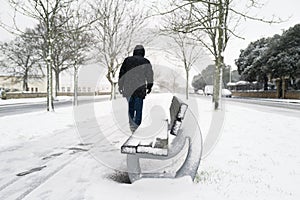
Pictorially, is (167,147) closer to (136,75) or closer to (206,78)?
(136,75)

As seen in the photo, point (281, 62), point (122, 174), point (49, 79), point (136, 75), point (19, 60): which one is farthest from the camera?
point (19, 60)

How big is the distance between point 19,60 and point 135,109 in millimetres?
47047

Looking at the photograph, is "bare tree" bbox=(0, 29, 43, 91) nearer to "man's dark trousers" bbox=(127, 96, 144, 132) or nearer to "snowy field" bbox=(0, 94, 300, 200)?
"snowy field" bbox=(0, 94, 300, 200)

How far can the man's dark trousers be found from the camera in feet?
17.1

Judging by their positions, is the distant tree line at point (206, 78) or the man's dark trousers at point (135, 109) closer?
the man's dark trousers at point (135, 109)

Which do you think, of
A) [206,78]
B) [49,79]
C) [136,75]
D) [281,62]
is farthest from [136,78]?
[206,78]

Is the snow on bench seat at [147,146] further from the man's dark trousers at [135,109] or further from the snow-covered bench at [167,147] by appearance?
the man's dark trousers at [135,109]

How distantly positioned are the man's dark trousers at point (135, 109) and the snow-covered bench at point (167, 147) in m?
1.59

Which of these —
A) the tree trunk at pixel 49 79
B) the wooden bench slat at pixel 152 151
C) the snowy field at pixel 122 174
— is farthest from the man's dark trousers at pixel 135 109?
the tree trunk at pixel 49 79

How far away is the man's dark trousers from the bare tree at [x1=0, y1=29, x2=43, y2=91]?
40.7 metres

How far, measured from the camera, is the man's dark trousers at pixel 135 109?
5211 mm

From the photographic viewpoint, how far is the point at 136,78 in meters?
4.94

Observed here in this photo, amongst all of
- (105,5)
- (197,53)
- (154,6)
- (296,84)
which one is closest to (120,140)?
(154,6)

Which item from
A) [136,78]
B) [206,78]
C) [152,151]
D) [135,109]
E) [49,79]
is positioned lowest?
[152,151]
